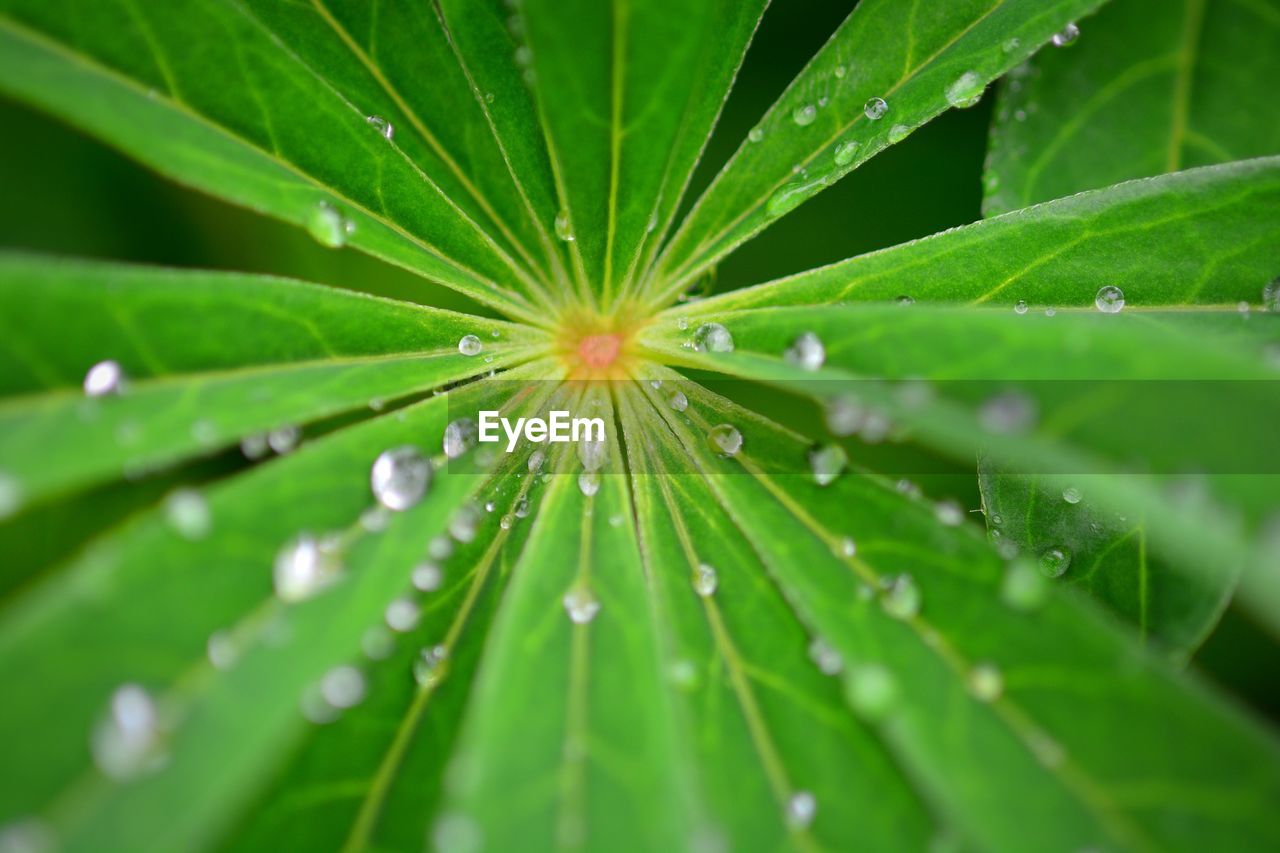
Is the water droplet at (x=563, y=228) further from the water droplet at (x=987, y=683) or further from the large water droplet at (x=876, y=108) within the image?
the water droplet at (x=987, y=683)

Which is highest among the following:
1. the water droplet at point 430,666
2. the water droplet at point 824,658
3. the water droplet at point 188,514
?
the water droplet at point 188,514

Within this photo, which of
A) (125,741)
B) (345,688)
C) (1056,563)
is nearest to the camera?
(125,741)

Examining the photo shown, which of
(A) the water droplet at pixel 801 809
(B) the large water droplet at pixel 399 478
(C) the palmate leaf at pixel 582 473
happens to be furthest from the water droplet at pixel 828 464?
(B) the large water droplet at pixel 399 478

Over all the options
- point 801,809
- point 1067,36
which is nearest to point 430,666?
point 801,809

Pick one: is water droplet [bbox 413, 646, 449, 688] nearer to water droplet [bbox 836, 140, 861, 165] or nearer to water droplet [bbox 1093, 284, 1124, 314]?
water droplet [bbox 836, 140, 861, 165]

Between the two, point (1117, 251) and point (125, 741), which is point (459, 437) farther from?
point (1117, 251)
